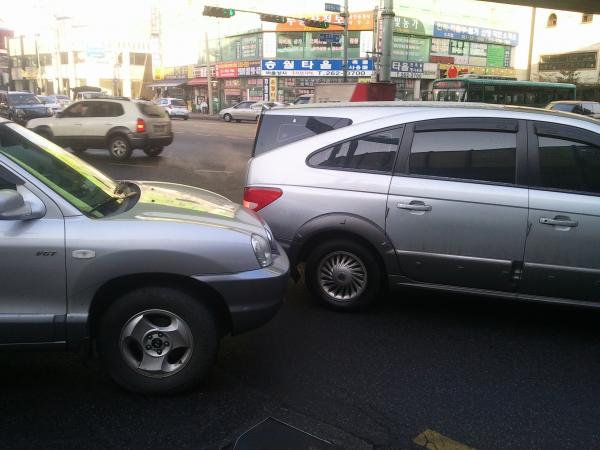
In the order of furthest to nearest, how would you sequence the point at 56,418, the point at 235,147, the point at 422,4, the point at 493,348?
the point at 422,4, the point at 235,147, the point at 493,348, the point at 56,418

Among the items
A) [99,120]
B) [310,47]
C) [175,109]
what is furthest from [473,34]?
[99,120]

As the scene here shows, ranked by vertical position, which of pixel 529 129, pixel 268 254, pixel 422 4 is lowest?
pixel 268 254

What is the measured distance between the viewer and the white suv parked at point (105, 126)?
15.1 m

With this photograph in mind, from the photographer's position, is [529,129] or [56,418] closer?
[56,418]

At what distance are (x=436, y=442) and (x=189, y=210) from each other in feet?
6.55

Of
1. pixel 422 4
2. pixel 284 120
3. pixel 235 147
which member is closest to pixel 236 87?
pixel 422 4

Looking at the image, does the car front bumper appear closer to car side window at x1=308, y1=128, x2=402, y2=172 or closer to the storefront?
car side window at x1=308, y1=128, x2=402, y2=172

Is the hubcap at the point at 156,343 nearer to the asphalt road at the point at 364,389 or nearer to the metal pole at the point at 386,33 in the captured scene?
the asphalt road at the point at 364,389

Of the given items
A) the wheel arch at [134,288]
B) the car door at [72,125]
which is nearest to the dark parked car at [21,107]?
the car door at [72,125]

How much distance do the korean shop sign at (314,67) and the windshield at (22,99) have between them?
952 inches

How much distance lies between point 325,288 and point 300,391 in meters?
1.47

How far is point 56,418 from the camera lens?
3.04 m

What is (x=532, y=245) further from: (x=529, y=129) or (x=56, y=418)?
(x=56, y=418)

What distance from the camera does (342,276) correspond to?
4672 millimetres
